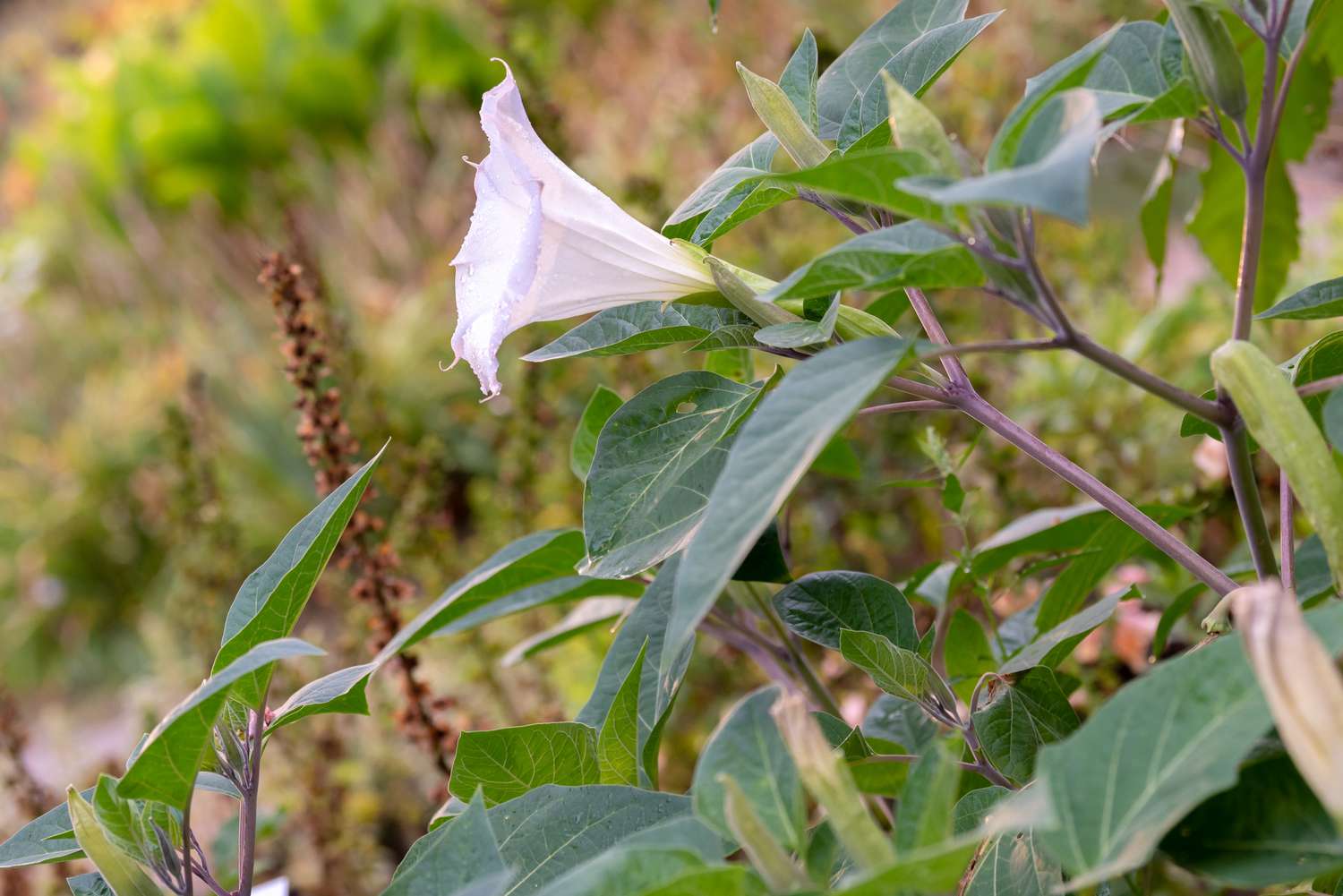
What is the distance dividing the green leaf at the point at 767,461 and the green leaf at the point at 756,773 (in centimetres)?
3

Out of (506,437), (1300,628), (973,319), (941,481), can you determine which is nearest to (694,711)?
(506,437)

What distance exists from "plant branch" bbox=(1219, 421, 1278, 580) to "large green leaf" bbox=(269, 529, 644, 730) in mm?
311

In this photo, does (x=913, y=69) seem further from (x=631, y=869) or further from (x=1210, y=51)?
(x=631, y=869)

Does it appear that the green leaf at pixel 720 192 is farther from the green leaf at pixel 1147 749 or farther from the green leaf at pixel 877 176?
the green leaf at pixel 1147 749

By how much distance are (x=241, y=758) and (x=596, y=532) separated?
19cm

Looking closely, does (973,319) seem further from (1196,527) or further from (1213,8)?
(1213,8)

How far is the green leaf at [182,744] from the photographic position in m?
0.40

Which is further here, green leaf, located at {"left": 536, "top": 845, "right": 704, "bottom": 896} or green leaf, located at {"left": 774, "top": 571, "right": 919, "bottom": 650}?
green leaf, located at {"left": 774, "top": 571, "right": 919, "bottom": 650}

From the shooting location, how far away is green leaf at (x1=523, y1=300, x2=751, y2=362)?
495mm

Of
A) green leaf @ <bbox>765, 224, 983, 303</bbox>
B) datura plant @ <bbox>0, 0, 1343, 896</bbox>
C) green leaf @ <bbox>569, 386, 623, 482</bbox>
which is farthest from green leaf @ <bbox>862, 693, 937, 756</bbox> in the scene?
green leaf @ <bbox>765, 224, 983, 303</bbox>

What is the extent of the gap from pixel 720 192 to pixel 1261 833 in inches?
12.3

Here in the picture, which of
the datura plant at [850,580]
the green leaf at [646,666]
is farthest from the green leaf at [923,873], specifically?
the green leaf at [646,666]

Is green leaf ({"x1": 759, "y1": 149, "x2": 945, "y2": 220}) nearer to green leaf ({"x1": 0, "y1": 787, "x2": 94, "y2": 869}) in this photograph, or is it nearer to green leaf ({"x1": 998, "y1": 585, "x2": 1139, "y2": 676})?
green leaf ({"x1": 998, "y1": 585, "x2": 1139, "y2": 676})

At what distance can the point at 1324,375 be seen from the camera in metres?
0.51
